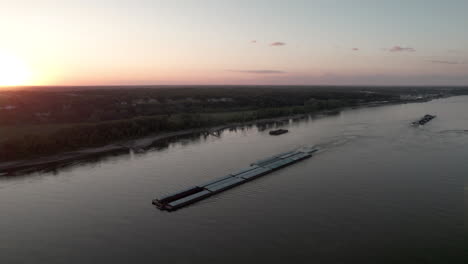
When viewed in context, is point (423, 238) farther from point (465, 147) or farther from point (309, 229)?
point (465, 147)

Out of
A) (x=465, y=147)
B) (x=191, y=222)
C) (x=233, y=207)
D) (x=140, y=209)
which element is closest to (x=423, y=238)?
(x=233, y=207)

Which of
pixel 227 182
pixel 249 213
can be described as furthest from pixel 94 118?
pixel 249 213

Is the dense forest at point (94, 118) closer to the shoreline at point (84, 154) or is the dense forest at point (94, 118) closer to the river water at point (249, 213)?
the shoreline at point (84, 154)

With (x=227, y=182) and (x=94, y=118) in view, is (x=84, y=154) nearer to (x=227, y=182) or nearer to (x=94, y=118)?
(x=227, y=182)

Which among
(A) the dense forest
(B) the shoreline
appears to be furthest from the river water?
(A) the dense forest

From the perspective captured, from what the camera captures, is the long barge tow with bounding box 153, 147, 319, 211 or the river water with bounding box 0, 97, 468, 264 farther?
the long barge tow with bounding box 153, 147, 319, 211

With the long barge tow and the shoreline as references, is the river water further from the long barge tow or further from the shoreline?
the shoreline

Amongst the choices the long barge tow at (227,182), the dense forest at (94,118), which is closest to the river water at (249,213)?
the long barge tow at (227,182)
